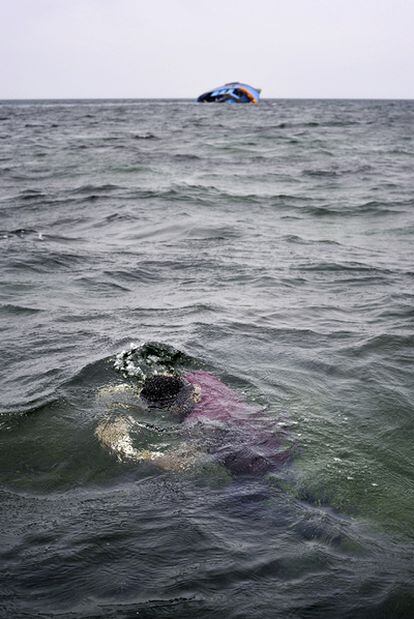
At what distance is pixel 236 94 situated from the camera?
94.6 metres

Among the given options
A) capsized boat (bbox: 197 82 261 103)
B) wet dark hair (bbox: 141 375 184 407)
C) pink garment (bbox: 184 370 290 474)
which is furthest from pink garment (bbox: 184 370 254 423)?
capsized boat (bbox: 197 82 261 103)

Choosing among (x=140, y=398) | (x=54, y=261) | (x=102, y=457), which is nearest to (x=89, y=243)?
(x=54, y=261)

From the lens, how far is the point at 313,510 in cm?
365

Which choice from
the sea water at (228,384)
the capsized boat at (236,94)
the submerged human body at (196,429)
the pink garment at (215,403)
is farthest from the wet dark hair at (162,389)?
the capsized boat at (236,94)

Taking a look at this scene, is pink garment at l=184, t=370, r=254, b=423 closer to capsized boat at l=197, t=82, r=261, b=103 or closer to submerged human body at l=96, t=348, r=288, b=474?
submerged human body at l=96, t=348, r=288, b=474

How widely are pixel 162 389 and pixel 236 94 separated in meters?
96.7

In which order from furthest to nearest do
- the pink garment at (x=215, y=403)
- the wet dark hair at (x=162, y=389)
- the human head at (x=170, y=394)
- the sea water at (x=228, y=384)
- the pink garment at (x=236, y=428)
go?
the wet dark hair at (x=162, y=389), the human head at (x=170, y=394), the pink garment at (x=215, y=403), the pink garment at (x=236, y=428), the sea water at (x=228, y=384)

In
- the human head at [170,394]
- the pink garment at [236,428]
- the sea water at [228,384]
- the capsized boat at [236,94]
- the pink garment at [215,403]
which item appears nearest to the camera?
the sea water at [228,384]

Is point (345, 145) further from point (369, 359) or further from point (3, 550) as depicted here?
point (3, 550)

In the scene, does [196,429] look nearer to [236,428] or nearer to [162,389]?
[236,428]

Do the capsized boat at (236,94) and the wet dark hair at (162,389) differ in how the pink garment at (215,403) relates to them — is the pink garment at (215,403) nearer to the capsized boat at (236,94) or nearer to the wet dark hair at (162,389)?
the wet dark hair at (162,389)

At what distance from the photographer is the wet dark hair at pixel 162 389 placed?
498 centimetres

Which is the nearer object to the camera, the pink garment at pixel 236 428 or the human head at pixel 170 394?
the pink garment at pixel 236 428

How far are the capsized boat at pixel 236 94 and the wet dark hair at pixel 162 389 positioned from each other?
309 feet
